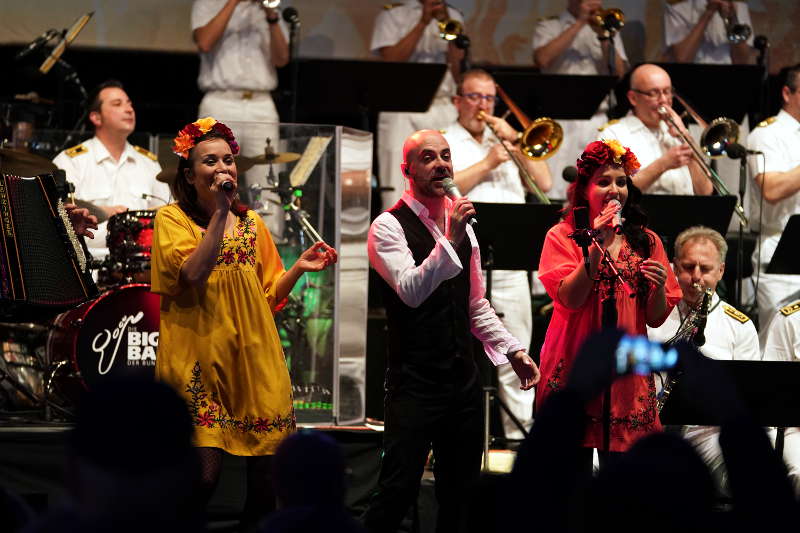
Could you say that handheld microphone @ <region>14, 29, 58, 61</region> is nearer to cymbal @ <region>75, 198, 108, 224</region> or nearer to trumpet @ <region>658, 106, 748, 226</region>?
cymbal @ <region>75, 198, 108, 224</region>

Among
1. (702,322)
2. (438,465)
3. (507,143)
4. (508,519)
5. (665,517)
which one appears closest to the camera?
(665,517)

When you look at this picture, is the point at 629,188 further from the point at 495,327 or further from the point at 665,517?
the point at 665,517

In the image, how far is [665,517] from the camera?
1.75 m

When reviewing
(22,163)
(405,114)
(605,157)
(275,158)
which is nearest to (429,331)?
(605,157)

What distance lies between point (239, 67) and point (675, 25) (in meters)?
3.70

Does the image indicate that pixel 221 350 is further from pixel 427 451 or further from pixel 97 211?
pixel 97 211

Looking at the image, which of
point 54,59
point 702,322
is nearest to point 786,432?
point 702,322

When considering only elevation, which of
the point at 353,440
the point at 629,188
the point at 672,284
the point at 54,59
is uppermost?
the point at 54,59

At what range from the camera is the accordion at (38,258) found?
516cm

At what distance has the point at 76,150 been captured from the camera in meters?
7.80

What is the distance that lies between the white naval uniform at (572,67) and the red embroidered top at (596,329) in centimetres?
430

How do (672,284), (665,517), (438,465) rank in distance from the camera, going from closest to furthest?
(665,517)
(438,465)
(672,284)

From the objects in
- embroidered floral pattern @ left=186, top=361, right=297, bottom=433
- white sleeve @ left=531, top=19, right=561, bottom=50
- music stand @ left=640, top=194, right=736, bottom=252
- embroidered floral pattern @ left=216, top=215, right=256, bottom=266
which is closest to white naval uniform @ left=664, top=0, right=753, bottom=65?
white sleeve @ left=531, top=19, right=561, bottom=50

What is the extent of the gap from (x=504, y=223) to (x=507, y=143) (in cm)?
152
